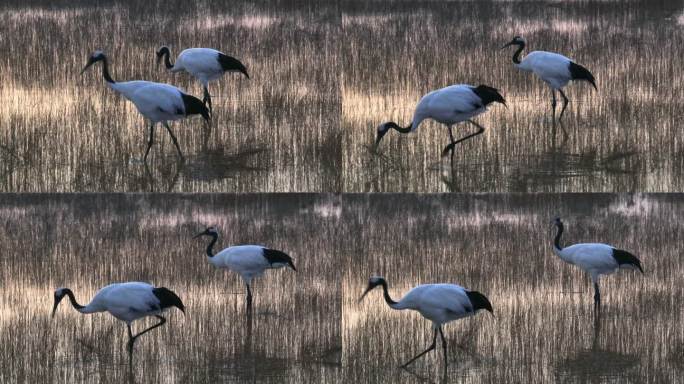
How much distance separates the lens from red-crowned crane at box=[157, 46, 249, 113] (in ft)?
31.8

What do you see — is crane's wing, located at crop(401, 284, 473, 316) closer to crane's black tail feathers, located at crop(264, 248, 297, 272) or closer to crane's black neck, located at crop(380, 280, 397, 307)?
crane's black neck, located at crop(380, 280, 397, 307)

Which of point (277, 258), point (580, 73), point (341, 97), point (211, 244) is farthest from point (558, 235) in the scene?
point (211, 244)

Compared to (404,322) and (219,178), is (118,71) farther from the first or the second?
(404,322)

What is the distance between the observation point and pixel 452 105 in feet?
30.3

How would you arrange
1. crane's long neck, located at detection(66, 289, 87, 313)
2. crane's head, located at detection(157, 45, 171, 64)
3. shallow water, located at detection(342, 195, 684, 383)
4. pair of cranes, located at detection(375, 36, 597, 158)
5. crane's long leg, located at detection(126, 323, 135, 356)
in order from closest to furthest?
1. shallow water, located at detection(342, 195, 684, 383)
2. crane's long leg, located at detection(126, 323, 135, 356)
3. crane's long neck, located at detection(66, 289, 87, 313)
4. pair of cranes, located at detection(375, 36, 597, 158)
5. crane's head, located at detection(157, 45, 171, 64)

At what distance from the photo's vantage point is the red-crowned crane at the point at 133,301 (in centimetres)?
887

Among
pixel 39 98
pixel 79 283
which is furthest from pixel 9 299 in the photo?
pixel 39 98

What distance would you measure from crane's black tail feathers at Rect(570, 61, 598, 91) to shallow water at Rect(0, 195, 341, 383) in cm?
177

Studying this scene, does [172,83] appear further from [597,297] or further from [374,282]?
[597,297]

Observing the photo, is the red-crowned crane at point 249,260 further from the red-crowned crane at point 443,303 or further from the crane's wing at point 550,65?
the crane's wing at point 550,65

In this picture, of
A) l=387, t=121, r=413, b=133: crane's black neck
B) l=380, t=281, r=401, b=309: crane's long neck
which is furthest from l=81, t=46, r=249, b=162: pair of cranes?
l=380, t=281, r=401, b=309: crane's long neck

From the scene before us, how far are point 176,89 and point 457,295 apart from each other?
2.11 m

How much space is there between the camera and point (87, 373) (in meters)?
8.66

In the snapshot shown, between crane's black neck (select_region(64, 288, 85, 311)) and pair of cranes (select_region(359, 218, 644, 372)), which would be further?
crane's black neck (select_region(64, 288, 85, 311))
